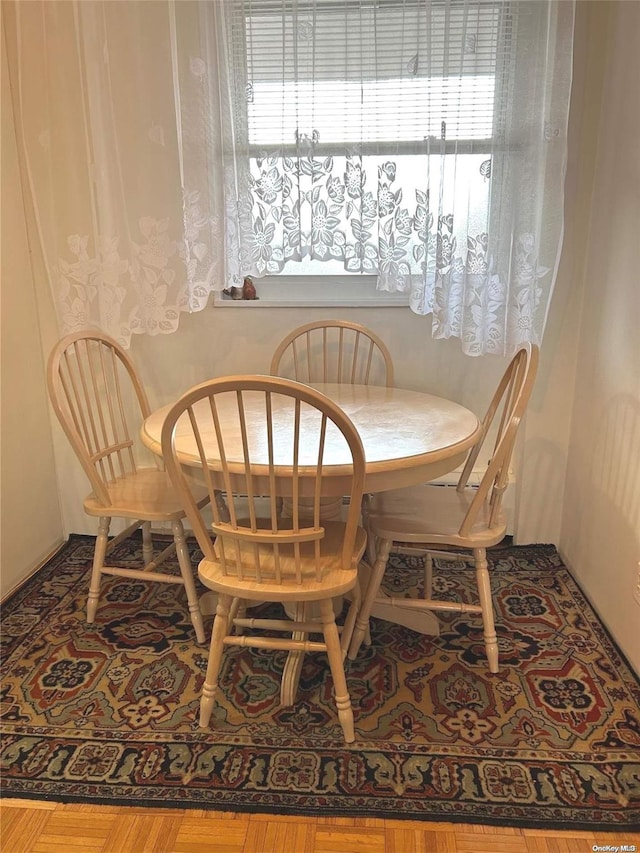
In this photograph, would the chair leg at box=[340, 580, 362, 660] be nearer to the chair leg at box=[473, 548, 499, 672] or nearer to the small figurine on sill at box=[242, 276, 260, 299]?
the chair leg at box=[473, 548, 499, 672]

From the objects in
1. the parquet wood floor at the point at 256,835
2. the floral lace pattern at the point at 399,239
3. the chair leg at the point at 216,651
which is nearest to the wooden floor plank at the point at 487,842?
the parquet wood floor at the point at 256,835

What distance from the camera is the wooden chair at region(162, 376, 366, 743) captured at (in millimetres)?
1342

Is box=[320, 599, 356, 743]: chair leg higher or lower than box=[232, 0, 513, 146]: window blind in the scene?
lower

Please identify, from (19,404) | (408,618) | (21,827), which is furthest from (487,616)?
(19,404)

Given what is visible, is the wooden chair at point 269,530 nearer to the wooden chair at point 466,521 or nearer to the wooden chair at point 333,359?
the wooden chair at point 466,521

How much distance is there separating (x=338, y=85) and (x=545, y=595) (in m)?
1.94

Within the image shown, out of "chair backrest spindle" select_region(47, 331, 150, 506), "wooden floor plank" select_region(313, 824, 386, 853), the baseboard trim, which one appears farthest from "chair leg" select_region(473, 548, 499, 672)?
the baseboard trim

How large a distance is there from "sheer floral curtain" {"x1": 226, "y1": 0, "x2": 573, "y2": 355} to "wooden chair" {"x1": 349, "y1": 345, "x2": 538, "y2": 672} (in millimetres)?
436

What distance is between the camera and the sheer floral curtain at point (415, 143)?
198 cm

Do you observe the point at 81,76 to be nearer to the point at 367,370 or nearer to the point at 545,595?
the point at 367,370

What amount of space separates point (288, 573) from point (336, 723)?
1.50 ft

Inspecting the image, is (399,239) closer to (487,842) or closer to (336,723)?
(336,723)

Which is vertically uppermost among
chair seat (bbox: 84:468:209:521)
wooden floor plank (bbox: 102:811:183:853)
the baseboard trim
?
chair seat (bbox: 84:468:209:521)

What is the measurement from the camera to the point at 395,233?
2121mm
